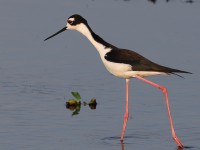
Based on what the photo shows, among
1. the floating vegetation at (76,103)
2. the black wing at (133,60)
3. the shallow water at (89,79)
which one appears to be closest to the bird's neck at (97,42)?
the black wing at (133,60)

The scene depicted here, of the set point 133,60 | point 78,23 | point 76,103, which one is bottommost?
point 76,103

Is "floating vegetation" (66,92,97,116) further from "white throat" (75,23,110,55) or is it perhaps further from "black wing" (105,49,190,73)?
"black wing" (105,49,190,73)

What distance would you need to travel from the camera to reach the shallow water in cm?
1084

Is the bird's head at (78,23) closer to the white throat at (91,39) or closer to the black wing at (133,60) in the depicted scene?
the white throat at (91,39)

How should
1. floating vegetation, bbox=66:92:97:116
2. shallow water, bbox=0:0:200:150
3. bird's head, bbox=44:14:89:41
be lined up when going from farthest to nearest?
floating vegetation, bbox=66:92:97:116
bird's head, bbox=44:14:89:41
shallow water, bbox=0:0:200:150

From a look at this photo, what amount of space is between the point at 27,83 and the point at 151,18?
6.87 m

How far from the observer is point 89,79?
14.1 meters

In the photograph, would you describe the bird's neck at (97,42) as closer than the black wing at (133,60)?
No

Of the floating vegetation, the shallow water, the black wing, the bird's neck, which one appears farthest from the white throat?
the floating vegetation

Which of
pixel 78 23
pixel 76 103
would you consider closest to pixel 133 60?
pixel 78 23

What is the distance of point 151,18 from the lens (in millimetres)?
19938

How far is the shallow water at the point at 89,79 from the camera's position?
35.6 ft

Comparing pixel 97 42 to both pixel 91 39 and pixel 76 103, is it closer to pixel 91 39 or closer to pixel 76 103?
pixel 91 39

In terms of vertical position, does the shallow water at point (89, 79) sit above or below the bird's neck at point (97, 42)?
below
